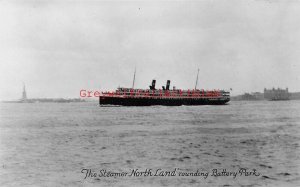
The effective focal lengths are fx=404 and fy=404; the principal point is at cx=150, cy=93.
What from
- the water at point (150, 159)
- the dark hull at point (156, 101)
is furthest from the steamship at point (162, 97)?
the water at point (150, 159)

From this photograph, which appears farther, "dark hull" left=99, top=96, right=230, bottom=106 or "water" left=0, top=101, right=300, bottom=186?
"dark hull" left=99, top=96, right=230, bottom=106

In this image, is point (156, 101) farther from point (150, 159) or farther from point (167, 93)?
point (150, 159)

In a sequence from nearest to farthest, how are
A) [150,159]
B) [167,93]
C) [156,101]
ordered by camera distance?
[150,159] < [156,101] < [167,93]

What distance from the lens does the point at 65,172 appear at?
49.5 feet

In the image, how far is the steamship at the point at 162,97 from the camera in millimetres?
92875

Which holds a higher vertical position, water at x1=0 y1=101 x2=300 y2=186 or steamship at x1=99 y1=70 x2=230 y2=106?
steamship at x1=99 y1=70 x2=230 y2=106

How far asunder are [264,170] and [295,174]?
3.89 ft

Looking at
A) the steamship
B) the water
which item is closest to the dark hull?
the steamship

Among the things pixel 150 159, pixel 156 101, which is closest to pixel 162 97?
pixel 156 101

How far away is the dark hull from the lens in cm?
9330

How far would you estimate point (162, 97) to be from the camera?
324 feet

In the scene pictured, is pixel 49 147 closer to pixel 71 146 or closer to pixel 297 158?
pixel 71 146

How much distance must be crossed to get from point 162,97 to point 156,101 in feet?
6.56

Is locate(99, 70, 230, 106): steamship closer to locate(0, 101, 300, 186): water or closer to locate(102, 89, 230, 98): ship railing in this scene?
locate(102, 89, 230, 98): ship railing
